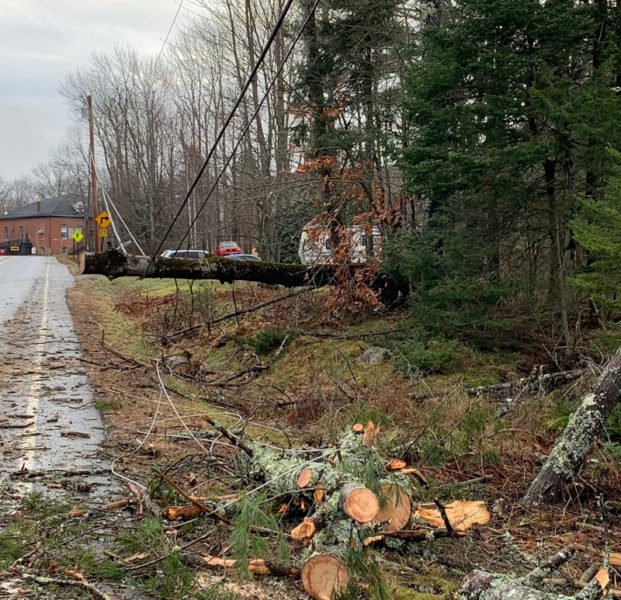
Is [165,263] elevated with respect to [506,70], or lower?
lower

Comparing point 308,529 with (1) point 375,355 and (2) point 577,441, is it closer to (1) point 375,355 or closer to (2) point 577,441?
(2) point 577,441

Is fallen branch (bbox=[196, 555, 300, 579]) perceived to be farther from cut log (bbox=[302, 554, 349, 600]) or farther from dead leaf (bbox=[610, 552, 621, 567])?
dead leaf (bbox=[610, 552, 621, 567])

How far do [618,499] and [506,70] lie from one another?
626cm

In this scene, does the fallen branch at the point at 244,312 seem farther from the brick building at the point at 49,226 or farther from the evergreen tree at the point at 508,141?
the brick building at the point at 49,226

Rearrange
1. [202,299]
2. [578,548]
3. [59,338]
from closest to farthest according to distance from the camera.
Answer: [578,548] → [59,338] → [202,299]

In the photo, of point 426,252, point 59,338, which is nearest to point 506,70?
point 426,252

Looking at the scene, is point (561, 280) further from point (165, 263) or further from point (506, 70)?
point (165, 263)

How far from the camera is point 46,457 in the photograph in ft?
20.1

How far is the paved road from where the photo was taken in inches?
230

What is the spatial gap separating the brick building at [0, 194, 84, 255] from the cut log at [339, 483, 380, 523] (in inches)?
3515

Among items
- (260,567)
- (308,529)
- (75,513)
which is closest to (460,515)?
(308,529)

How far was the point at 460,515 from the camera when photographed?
4363 millimetres

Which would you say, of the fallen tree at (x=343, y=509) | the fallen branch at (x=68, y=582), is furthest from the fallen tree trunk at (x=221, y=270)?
the fallen branch at (x=68, y=582)

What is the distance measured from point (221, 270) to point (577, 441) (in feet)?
26.9
